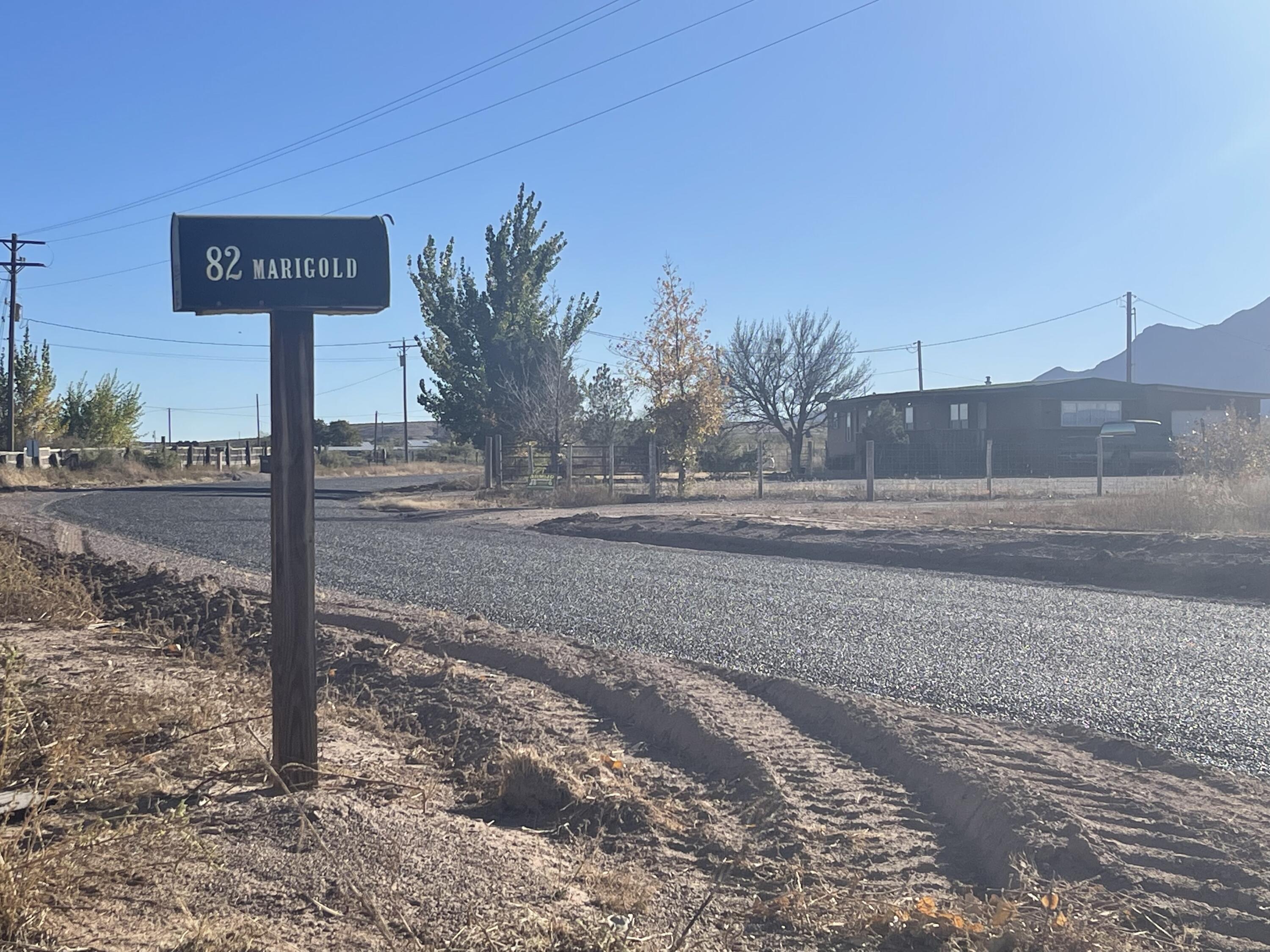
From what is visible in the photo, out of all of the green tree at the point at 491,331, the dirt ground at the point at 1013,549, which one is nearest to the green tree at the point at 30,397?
the green tree at the point at 491,331

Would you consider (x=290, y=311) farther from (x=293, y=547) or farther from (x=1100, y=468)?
(x=1100, y=468)

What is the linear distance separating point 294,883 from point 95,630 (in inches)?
211

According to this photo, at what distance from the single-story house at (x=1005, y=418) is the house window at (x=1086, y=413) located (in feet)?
0.13

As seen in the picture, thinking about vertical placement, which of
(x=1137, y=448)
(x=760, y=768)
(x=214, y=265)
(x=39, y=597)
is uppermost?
(x=214, y=265)

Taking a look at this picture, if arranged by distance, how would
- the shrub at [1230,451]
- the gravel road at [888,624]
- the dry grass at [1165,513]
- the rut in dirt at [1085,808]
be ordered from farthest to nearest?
the shrub at [1230,451] < the dry grass at [1165,513] < the gravel road at [888,624] < the rut in dirt at [1085,808]

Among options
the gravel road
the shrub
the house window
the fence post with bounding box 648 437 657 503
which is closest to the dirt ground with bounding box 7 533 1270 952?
the gravel road

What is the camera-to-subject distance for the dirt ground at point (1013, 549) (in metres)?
11.4

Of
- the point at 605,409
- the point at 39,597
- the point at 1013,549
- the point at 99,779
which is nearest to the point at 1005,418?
the point at 605,409

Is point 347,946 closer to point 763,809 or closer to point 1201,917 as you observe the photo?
point 763,809

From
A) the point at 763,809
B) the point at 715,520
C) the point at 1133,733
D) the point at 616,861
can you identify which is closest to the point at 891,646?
the point at 1133,733

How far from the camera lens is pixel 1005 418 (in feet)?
165

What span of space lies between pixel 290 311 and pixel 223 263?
291mm

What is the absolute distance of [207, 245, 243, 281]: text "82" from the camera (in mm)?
3941

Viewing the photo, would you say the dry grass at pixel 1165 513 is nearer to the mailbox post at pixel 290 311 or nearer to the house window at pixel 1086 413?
the mailbox post at pixel 290 311
